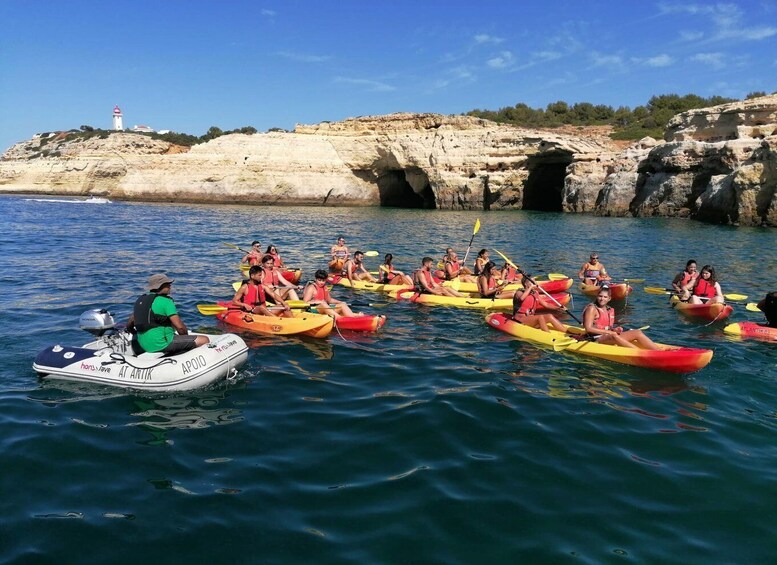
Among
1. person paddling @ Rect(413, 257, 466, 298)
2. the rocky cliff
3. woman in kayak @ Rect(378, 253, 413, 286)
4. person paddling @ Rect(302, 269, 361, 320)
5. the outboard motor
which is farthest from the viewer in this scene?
the rocky cliff

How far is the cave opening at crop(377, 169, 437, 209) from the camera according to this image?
50.7 meters

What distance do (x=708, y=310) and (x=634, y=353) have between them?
4.35m

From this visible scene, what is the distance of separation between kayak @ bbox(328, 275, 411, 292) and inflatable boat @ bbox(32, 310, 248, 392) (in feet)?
22.8

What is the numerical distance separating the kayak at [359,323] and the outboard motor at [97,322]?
12.6 ft

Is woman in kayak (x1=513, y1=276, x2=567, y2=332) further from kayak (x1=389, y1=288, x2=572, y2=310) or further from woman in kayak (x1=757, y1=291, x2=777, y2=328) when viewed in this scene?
woman in kayak (x1=757, y1=291, x2=777, y2=328)

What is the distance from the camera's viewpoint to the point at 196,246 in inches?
918

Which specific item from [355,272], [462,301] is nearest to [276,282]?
[355,272]

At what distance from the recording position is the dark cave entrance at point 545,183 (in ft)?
152

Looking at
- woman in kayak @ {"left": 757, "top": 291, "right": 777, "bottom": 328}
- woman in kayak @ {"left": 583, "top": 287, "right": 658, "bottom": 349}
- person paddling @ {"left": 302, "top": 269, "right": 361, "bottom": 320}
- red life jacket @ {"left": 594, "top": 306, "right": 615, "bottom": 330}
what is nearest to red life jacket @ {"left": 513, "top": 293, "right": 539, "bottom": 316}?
woman in kayak @ {"left": 583, "top": 287, "right": 658, "bottom": 349}

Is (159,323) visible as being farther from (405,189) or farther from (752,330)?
(405,189)

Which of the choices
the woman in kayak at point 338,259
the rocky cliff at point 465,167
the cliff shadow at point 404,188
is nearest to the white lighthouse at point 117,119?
the rocky cliff at point 465,167

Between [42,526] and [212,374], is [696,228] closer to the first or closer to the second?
[212,374]

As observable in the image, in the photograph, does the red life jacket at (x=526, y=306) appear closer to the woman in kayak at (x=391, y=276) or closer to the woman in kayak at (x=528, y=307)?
the woman in kayak at (x=528, y=307)

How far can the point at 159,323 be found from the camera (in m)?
7.36
